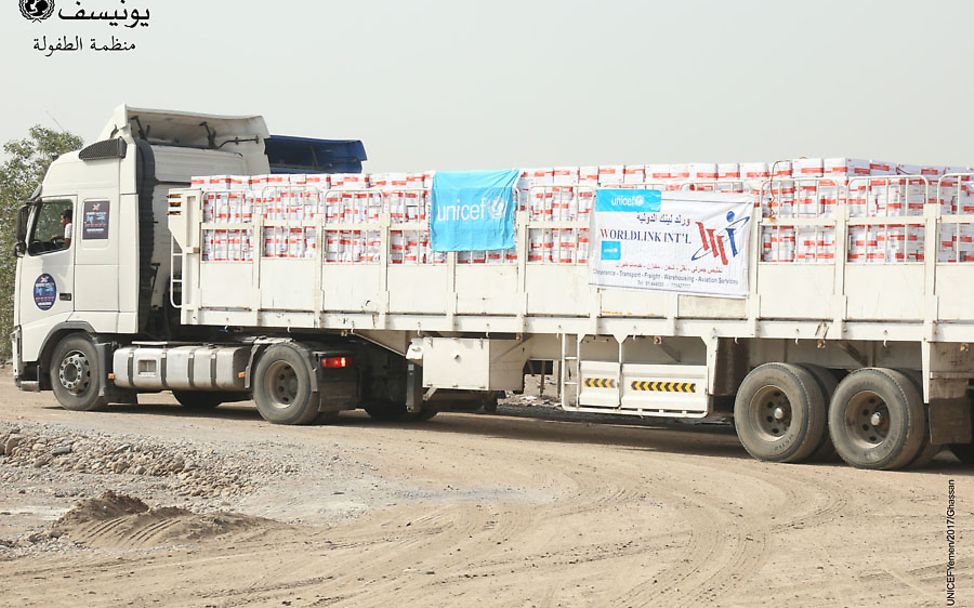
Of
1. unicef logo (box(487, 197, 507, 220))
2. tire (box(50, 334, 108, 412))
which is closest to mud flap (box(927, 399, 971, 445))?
unicef logo (box(487, 197, 507, 220))

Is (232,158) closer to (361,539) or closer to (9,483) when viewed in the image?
(9,483)

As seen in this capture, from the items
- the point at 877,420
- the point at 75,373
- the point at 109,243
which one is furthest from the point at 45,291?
the point at 877,420

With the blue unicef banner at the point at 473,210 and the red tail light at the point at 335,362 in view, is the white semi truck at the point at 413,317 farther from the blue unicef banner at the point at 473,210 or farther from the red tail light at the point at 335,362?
the blue unicef banner at the point at 473,210

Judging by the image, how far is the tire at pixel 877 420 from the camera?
48.6ft

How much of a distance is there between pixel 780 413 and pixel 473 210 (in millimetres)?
4619

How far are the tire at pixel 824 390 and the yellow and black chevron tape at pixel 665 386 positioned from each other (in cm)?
136

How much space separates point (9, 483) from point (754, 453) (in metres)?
7.89

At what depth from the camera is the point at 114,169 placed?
69.8ft

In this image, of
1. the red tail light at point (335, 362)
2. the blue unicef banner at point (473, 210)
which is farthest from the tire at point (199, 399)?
the blue unicef banner at point (473, 210)

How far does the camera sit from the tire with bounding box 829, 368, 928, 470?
14.8 m

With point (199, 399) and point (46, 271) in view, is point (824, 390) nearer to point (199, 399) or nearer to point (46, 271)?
point (199, 399)

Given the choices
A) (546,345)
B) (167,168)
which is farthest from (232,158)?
(546,345)

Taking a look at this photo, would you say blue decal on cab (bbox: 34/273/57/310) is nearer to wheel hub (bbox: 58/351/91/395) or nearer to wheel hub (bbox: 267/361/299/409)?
wheel hub (bbox: 58/351/91/395)

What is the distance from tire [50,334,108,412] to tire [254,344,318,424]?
3048mm
